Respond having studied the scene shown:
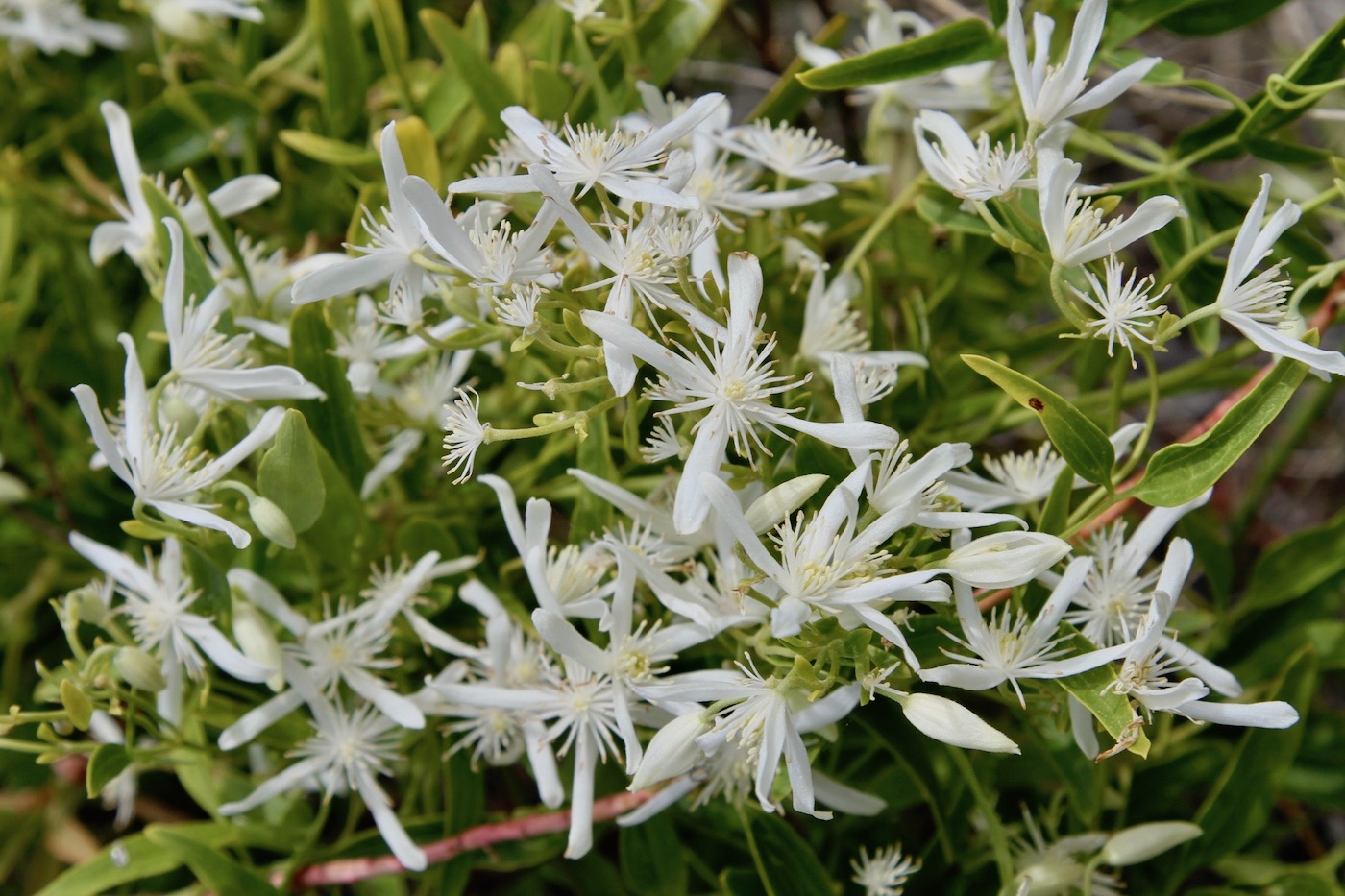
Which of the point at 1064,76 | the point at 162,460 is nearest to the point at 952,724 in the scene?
the point at 1064,76

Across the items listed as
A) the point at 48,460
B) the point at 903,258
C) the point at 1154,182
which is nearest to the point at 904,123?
the point at 903,258

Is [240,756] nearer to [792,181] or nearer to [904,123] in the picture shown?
[792,181]

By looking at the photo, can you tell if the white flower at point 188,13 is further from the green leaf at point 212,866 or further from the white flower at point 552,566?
the green leaf at point 212,866

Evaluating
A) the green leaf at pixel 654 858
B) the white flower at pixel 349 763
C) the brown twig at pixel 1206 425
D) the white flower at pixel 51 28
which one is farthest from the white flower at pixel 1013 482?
the white flower at pixel 51 28

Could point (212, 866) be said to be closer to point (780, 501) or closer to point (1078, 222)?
point (780, 501)

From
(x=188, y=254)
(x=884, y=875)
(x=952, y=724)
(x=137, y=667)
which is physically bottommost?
(x=884, y=875)

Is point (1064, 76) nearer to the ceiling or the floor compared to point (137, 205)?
nearer to the ceiling

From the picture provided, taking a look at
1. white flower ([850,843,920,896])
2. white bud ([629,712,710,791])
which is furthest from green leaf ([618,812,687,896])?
white bud ([629,712,710,791])
